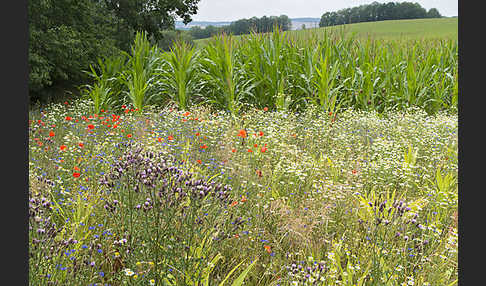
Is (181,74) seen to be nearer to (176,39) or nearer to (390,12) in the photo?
(176,39)

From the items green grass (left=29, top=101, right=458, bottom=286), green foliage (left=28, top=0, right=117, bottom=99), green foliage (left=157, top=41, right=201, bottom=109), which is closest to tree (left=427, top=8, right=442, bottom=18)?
green foliage (left=28, top=0, right=117, bottom=99)

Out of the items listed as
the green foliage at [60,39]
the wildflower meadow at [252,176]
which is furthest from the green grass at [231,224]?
the green foliage at [60,39]

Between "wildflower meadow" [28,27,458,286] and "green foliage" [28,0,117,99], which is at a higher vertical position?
"green foliage" [28,0,117,99]

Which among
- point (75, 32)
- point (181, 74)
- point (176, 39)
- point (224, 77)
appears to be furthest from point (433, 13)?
point (75, 32)

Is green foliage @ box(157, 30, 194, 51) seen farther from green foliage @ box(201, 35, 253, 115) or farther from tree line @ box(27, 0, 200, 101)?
tree line @ box(27, 0, 200, 101)

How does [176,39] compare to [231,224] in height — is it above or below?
above

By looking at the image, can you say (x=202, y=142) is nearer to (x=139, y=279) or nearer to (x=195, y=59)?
(x=139, y=279)

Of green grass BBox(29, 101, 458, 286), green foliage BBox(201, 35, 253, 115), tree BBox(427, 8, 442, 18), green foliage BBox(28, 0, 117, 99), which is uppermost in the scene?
tree BBox(427, 8, 442, 18)

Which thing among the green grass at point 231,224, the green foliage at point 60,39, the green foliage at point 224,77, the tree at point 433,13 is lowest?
the green grass at point 231,224

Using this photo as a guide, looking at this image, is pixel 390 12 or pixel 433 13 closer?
pixel 390 12

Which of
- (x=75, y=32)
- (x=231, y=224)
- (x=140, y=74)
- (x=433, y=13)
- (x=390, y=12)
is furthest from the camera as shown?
(x=433, y=13)

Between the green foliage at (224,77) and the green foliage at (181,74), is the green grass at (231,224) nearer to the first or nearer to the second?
the green foliage at (224,77)

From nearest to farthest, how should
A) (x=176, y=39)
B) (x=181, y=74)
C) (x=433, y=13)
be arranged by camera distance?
(x=181, y=74)
(x=176, y=39)
(x=433, y=13)

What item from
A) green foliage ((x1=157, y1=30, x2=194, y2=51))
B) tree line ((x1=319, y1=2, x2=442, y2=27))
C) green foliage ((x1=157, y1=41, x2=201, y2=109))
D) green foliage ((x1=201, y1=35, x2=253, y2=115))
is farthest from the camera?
tree line ((x1=319, y1=2, x2=442, y2=27))
